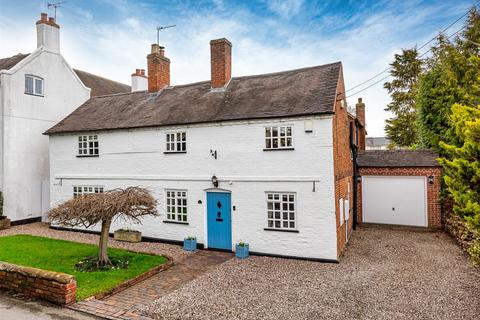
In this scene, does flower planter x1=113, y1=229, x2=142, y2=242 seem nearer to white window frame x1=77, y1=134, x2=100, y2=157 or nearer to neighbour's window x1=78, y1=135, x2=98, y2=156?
white window frame x1=77, y1=134, x2=100, y2=157

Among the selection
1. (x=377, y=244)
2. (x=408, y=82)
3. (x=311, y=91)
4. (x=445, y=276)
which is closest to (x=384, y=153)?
(x=377, y=244)

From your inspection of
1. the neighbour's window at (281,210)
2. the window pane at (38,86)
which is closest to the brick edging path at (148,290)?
the neighbour's window at (281,210)

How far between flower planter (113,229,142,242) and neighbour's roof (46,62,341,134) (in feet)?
16.8

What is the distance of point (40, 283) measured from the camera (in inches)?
321

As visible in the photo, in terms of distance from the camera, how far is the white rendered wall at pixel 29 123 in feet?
56.8

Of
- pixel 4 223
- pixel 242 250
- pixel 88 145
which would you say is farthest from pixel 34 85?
pixel 242 250

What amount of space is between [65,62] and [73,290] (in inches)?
674

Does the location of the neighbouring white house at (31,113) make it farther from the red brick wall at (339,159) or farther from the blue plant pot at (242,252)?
the red brick wall at (339,159)

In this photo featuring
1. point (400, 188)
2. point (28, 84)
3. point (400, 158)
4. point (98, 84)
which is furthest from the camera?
point (98, 84)

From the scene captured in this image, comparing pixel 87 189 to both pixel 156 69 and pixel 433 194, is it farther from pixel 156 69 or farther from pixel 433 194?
pixel 433 194

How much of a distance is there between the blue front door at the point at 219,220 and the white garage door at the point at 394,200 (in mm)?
9207

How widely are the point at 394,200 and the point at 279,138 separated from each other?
9.17m

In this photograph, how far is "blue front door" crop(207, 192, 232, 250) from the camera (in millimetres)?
13016

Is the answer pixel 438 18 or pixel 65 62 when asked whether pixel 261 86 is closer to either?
pixel 438 18
